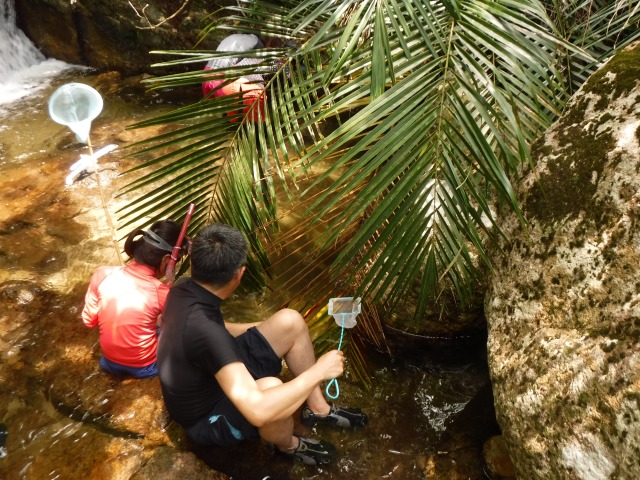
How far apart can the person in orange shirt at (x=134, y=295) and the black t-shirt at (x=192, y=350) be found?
362 millimetres

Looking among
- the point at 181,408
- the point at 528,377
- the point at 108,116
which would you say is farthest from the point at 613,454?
the point at 108,116

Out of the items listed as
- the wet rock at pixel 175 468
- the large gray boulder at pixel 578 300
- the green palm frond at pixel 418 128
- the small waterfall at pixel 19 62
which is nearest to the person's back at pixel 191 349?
the wet rock at pixel 175 468

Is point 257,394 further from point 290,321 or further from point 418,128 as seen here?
point 418,128

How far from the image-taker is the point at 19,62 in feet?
20.6

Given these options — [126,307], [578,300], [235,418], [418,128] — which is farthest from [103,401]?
[578,300]

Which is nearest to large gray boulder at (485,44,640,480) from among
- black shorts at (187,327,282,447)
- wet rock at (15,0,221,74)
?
black shorts at (187,327,282,447)

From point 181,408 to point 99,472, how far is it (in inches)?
18.9

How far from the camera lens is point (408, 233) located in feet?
5.71

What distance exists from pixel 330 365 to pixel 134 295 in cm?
97

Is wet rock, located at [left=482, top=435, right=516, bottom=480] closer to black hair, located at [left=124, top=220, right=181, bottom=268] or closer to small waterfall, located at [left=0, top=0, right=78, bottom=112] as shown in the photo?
black hair, located at [left=124, top=220, right=181, bottom=268]

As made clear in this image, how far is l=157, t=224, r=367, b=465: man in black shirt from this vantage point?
1.86m

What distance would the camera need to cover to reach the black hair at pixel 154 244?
90.7 inches

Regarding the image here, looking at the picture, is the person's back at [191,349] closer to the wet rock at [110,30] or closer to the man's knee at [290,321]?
the man's knee at [290,321]

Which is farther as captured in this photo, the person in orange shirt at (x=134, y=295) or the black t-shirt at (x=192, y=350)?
the person in orange shirt at (x=134, y=295)
